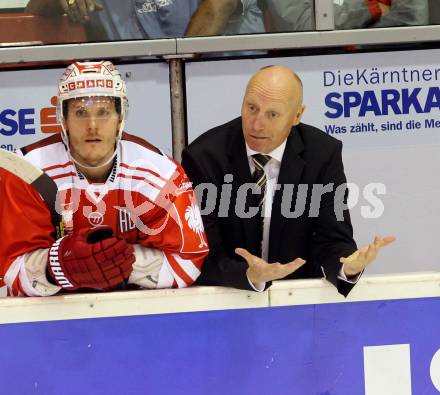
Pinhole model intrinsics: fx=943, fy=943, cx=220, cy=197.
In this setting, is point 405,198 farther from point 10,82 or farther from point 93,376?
point 93,376

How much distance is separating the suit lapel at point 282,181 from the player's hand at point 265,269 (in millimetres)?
519

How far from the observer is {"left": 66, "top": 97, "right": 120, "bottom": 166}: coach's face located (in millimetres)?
3203

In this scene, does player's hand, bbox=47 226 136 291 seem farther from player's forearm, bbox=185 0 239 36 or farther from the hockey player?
player's forearm, bbox=185 0 239 36

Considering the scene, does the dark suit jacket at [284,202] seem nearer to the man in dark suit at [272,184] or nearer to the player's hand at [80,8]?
the man in dark suit at [272,184]

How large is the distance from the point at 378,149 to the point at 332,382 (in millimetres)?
2268

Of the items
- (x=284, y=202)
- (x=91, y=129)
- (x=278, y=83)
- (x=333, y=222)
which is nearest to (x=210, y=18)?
(x=278, y=83)

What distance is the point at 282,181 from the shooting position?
3.62 m

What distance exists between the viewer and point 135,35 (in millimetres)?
4961

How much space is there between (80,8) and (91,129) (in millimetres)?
1988

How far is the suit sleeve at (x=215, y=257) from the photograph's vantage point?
315 centimetres

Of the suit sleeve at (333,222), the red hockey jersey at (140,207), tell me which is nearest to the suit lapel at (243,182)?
the suit sleeve at (333,222)

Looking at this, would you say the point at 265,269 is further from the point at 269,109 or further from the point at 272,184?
the point at 269,109

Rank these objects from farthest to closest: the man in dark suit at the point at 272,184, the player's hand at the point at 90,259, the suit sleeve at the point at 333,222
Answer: the man in dark suit at the point at 272,184 → the suit sleeve at the point at 333,222 → the player's hand at the point at 90,259

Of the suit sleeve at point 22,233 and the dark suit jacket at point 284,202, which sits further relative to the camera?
the dark suit jacket at point 284,202
